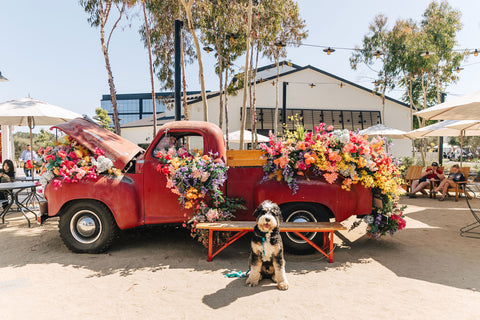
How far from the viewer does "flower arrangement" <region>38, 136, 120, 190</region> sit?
15.2 feet

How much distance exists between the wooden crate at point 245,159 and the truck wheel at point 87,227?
2087 millimetres

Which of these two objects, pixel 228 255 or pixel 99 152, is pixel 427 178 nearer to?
pixel 228 255

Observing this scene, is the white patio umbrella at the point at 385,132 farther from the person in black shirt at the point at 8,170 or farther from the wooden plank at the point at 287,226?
the person in black shirt at the point at 8,170

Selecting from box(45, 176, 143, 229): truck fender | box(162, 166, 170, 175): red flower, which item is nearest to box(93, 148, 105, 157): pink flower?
box(45, 176, 143, 229): truck fender

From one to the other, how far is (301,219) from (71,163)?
3.66 meters

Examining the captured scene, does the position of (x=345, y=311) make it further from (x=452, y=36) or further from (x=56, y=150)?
(x=452, y=36)

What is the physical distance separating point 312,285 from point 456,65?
23.6 meters

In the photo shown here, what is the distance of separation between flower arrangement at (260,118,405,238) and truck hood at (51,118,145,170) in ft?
7.58

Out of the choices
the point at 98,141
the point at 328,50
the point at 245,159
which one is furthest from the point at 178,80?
the point at 328,50

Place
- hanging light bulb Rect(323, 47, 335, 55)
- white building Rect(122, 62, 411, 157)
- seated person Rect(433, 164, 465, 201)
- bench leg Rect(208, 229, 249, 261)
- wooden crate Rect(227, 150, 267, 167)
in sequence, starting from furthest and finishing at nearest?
white building Rect(122, 62, 411, 157)
hanging light bulb Rect(323, 47, 335, 55)
seated person Rect(433, 164, 465, 201)
wooden crate Rect(227, 150, 267, 167)
bench leg Rect(208, 229, 249, 261)

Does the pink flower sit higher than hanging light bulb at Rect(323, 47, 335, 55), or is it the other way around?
hanging light bulb at Rect(323, 47, 335, 55)

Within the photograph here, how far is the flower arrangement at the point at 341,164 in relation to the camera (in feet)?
15.0

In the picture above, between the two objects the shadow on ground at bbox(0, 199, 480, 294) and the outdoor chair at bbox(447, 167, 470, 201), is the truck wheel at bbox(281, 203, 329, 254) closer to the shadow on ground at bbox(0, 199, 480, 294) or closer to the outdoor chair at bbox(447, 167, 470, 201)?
the shadow on ground at bbox(0, 199, 480, 294)

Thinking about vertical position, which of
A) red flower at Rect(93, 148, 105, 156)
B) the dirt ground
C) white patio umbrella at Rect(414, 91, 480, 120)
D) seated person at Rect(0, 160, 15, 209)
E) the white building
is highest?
the white building
